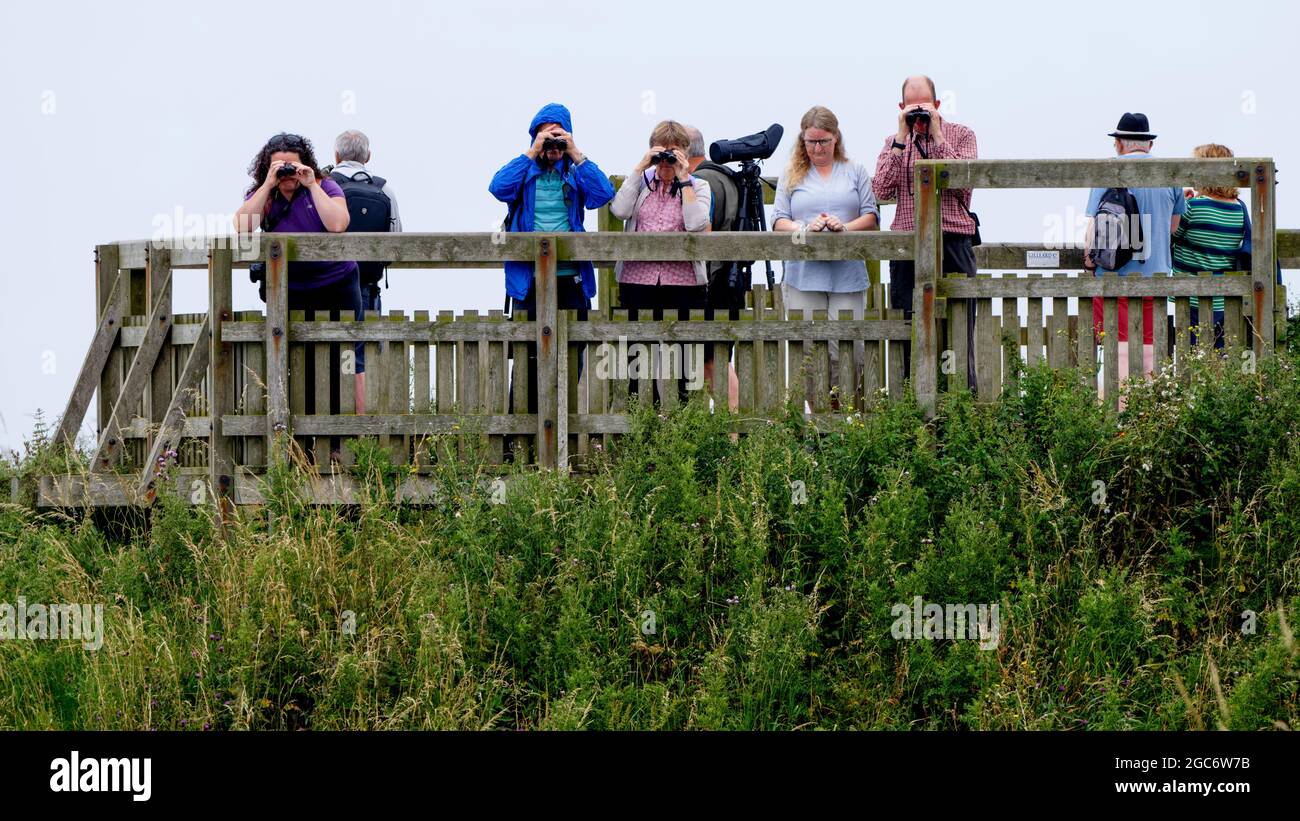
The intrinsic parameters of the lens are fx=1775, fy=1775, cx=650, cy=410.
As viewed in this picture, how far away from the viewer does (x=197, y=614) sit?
1001 cm

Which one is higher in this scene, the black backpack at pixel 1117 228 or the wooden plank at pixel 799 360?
the black backpack at pixel 1117 228

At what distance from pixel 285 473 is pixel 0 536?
8.14 feet

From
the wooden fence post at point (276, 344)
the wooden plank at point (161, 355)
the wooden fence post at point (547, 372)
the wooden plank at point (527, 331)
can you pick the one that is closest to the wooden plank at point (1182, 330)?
the wooden plank at point (527, 331)

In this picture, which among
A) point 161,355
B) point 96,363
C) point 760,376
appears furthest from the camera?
point 96,363

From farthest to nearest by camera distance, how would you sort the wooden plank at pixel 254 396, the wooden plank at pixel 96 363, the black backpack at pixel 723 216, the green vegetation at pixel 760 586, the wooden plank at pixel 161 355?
1. the wooden plank at pixel 96 363
2. the black backpack at pixel 723 216
3. the wooden plank at pixel 161 355
4. the wooden plank at pixel 254 396
5. the green vegetation at pixel 760 586

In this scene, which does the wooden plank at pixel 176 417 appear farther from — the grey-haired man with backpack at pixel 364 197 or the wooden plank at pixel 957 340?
the wooden plank at pixel 957 340

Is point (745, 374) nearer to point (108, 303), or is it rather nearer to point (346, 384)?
point (346, 384)

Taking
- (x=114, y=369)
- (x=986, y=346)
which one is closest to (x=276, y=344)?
(x=114, y=369)

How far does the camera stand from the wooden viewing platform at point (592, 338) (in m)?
11.7

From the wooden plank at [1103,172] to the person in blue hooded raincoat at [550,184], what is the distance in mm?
2280

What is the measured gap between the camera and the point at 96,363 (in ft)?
43.1

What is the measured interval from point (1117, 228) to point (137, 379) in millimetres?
7149

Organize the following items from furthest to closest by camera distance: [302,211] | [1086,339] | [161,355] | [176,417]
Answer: [161,355]
[302,211]
[176,417]
[1086,339]

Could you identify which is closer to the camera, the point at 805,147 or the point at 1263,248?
the point at 1263,248
